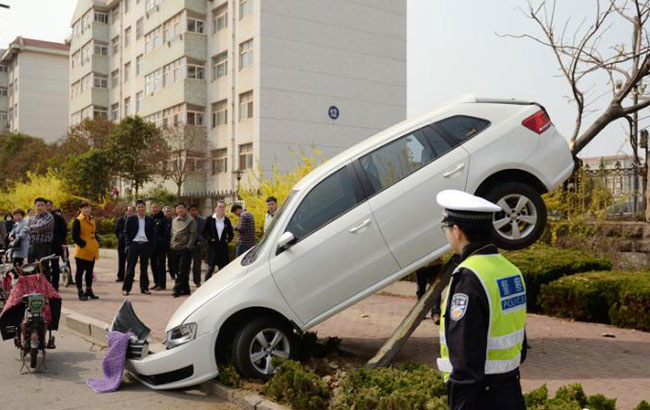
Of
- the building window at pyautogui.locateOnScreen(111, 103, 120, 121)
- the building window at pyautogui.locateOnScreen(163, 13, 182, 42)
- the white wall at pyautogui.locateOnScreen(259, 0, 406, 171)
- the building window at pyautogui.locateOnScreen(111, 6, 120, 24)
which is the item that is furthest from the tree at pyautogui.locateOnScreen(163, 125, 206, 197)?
the building window at pyautogui.locateOnScreen(111, 6, 120, 24)

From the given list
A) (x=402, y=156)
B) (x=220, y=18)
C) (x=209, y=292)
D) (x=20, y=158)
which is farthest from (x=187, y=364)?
(x=20, y=158)

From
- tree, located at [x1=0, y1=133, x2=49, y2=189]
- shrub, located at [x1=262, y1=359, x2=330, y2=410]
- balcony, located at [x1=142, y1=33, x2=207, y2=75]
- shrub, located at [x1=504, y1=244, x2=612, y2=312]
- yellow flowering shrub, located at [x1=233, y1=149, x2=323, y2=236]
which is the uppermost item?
balcony, located at [x1=142, y1=33, x2=207, y2=75]

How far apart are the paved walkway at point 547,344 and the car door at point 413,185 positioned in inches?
61.6

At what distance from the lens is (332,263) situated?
19.4 ft

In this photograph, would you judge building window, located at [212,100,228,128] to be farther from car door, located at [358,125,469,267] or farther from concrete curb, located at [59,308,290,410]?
car door, located at [358,125,469,267]

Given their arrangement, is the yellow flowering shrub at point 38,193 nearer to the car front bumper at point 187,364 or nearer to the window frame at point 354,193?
the car front bumper at point 187,364

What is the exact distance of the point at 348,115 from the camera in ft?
127

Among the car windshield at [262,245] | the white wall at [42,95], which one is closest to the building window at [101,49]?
the white wall at [42,95]

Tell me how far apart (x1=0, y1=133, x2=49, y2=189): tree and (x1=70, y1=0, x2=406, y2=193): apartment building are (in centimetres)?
931

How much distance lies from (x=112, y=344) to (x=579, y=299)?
6316 mm

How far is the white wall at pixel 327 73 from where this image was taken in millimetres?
35656

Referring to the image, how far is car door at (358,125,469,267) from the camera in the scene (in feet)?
19.5

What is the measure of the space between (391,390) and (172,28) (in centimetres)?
4151

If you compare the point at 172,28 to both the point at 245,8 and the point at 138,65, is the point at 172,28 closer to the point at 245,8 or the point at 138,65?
the point at 138,65
